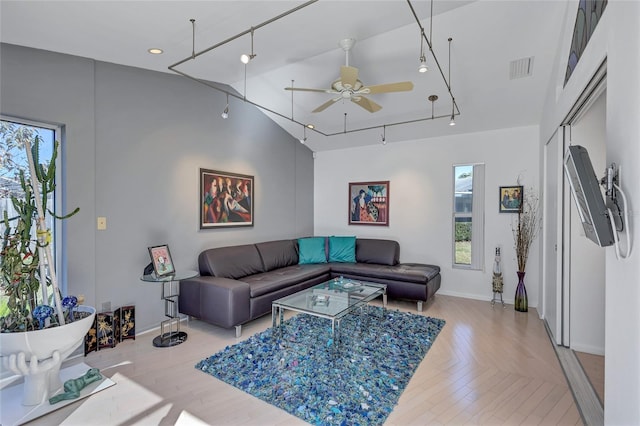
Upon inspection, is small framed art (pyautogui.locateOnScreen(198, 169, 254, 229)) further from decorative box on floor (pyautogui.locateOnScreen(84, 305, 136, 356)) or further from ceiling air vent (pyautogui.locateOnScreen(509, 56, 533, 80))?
ceiling air vent (pyautogui.locateOnScreen(509, 56, 533, 80))

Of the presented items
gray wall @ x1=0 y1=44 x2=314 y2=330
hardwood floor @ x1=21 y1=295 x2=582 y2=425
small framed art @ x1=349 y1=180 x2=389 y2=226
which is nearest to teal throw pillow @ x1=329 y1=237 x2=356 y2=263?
small framed art @ x1=349 y1=180 x2=389 y2=226

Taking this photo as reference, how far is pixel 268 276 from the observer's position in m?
4.23

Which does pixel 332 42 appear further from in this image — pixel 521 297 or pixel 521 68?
pixel 521 297

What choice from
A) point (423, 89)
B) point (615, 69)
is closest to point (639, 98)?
point (615, 69)

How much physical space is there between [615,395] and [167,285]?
403 centimetres

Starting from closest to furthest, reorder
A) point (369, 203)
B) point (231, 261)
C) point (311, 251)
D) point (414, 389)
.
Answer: point (414, 389), point (231, 261), point (311, 251), point (369, 203)

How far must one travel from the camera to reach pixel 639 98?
1322 millimetres

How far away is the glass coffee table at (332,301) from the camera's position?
3.01 meters

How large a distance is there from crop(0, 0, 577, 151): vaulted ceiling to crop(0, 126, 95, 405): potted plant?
100 cm

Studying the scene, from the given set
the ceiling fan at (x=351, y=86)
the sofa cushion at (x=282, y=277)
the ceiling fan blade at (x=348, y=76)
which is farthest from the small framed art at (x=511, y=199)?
the ceiling fan blade at (x=348, y=76)

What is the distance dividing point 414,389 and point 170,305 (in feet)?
9.68

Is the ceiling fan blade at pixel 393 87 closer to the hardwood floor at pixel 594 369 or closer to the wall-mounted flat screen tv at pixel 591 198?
the wall-mounted flat screen tv at pixel 591 198

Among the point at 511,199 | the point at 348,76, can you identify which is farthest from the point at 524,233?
the point at 348,76

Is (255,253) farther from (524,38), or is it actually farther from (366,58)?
(524,38)
